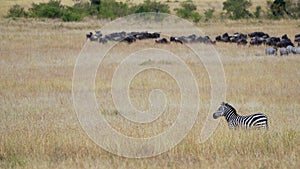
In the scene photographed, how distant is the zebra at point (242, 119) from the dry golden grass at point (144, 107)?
0.70 ft

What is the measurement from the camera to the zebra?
973cm

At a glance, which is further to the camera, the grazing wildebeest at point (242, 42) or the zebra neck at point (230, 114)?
the grazing wildebeest at point (242, 42)

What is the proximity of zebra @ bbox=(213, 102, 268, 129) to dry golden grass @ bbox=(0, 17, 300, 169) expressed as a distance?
0.70 feet

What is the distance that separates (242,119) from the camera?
10.0 meters

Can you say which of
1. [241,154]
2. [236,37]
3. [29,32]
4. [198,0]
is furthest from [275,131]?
[198,0]

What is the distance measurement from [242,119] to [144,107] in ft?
10.2

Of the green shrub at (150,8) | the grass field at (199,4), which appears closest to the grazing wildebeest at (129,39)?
the green shrub at (150,8)

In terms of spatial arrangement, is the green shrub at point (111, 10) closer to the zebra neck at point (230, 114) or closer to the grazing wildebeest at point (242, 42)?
the grazing wildebeest at point (242, 42)

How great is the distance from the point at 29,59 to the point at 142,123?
569 inches

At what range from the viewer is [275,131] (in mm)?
9141

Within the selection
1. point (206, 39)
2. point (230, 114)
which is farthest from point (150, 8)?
point (230, 114)

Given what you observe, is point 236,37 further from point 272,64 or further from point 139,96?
point 139,96

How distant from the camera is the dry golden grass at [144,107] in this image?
7.76m

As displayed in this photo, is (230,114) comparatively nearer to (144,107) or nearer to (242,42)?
(144,107)
